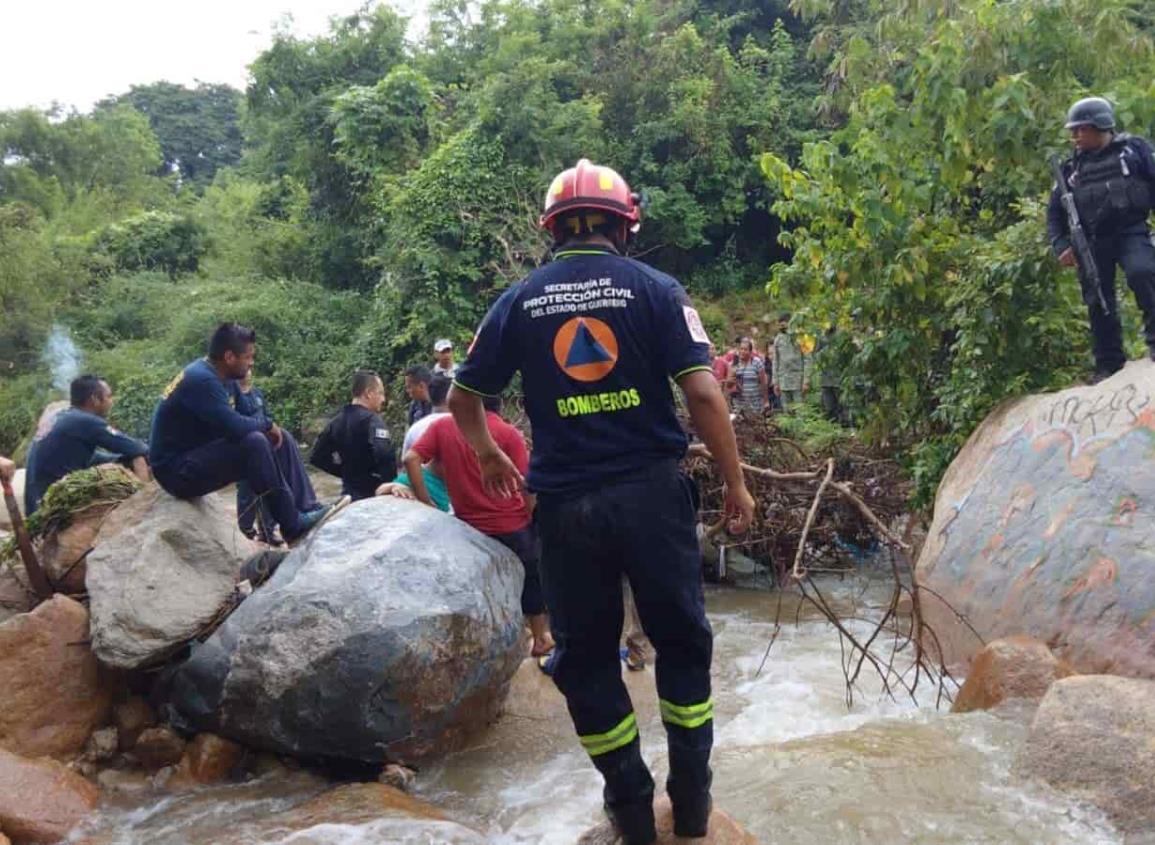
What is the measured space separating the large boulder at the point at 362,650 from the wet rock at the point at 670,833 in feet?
4.76

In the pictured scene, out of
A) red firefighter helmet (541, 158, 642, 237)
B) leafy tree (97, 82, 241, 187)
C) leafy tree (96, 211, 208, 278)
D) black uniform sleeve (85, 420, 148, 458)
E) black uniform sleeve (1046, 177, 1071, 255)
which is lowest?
black uniform sleeve (85, 420, 148, 458)

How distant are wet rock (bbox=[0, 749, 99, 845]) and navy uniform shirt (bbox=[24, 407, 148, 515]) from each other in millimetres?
2402

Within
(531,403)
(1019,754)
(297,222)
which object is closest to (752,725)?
(1019,754)

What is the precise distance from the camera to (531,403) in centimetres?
321

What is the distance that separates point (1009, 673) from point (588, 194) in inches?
126

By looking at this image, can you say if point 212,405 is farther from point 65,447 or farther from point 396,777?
point 396,777

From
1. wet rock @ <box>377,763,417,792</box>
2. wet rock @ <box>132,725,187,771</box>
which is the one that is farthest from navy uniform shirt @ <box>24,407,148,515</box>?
wet rock @ <box>377,763,417,792</box>

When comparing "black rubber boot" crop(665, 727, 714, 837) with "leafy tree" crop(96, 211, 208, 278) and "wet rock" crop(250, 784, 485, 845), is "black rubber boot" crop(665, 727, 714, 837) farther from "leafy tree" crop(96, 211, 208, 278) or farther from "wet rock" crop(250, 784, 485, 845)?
"leafy tree" crop(96, 211, 208, 278)

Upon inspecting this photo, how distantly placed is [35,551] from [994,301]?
6.05m

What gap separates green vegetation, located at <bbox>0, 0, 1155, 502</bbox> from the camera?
23.7ft

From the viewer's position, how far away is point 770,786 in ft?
Answer: 14.1

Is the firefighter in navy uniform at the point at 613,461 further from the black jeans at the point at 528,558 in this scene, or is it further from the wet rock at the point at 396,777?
the black jeans at the point at 528,558

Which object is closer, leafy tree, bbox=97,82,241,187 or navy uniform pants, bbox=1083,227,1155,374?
navy uniform pants, bbox=1083,227,1155,374

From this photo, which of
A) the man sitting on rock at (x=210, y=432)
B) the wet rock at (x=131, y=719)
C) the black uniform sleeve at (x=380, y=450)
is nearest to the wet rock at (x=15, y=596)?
the wet rock at (x=131, y=719)
